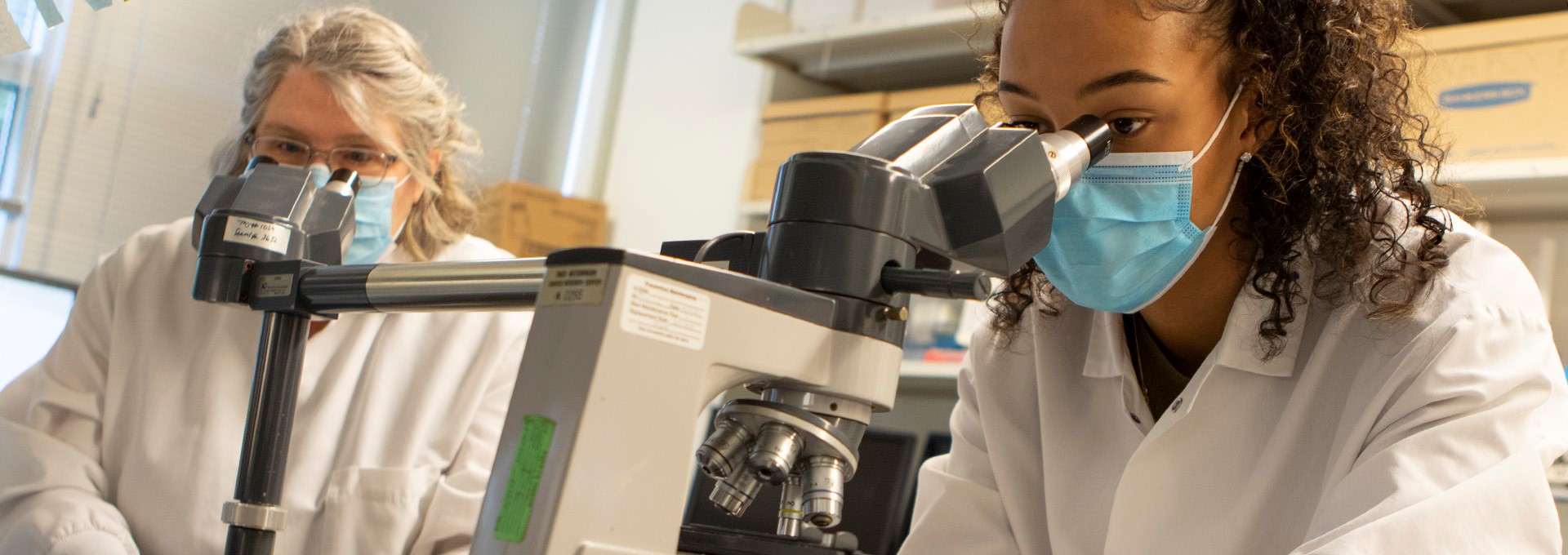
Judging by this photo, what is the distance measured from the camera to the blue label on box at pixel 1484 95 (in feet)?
6.29

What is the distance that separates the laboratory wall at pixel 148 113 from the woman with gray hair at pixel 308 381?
0.18m

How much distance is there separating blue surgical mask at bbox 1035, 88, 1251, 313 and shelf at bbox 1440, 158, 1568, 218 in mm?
946

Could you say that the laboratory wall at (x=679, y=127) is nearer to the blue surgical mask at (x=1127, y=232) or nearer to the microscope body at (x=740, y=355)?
the blue surgical mask at (x=1127, y=232)

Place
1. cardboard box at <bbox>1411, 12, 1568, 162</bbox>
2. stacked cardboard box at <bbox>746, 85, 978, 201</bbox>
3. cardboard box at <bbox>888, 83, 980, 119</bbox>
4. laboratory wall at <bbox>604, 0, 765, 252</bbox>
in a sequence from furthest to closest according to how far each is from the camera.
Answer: laboratory wall at <bbox>604, 0, 765, 252</bbox>
stacked cardboard box at <bbox>746, 85, 978, 201</bbox>
cardboard box at <bbox>888, 83, 980, 119</bbox>
cardboard box at <bbox>1411, 12, 1568, 162</bbox>

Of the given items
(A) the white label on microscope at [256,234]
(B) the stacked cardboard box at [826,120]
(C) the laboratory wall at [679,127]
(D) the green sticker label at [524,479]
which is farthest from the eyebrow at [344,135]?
(C) the laboratory wall at [679,127]

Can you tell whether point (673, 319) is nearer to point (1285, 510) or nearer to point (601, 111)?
point (1285, 510)

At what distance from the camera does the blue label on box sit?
1917 millimetres

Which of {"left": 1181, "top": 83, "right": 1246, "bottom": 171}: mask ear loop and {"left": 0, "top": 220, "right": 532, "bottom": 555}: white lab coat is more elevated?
{"left": 1181, "top": 83, "right": 1246, "bottom": 171}: mask ear loop

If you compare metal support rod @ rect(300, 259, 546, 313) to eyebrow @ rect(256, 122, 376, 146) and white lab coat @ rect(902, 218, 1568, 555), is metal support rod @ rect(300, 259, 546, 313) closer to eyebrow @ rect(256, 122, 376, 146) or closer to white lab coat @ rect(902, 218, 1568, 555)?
white lab coat @ rect(902, 218, 1568, 555)

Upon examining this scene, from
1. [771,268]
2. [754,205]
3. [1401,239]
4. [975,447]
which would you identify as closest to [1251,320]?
[1401,239]

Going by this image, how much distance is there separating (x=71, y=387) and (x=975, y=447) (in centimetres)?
99

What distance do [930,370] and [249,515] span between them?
203 centimetres

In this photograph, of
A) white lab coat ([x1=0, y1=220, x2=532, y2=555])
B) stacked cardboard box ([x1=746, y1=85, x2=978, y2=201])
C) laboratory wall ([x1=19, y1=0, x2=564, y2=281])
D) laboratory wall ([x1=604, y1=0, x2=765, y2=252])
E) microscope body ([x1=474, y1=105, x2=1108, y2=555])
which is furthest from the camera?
laboratory wall ([x1=604, y1=0, x2=765, y2=252])

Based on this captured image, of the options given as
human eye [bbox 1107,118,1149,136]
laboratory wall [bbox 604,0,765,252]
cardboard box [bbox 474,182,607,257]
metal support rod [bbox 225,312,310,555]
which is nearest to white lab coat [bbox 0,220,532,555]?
metal support rod [bbox 225,312,310,555]
